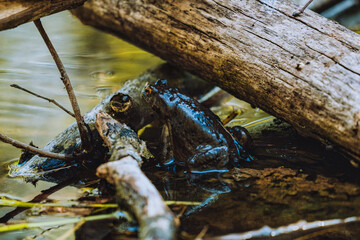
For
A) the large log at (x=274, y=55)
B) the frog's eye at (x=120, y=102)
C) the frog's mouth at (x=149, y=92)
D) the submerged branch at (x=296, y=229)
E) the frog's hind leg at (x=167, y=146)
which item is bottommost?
the frog's hind leg at (x=167, y=146)

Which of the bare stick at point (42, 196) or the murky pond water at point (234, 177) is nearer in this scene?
the murky pond water at point (234, 177)

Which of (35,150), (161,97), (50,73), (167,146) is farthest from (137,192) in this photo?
(50,73)

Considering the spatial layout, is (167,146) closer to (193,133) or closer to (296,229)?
(193,133)

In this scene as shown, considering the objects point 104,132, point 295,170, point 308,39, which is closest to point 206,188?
point 295,170

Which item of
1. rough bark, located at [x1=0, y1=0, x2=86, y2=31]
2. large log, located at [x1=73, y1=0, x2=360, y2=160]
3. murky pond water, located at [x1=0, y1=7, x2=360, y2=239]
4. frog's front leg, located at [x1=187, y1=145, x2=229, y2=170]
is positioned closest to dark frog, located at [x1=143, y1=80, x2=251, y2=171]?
frog's front leg, located at [x1=187, y1=145, x2=229, y2=170]

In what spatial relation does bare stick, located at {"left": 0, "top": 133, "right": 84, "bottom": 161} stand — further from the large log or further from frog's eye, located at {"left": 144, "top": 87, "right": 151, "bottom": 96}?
the large log

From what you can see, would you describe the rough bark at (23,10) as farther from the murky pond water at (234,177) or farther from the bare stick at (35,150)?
the murky pond water at (234,177)

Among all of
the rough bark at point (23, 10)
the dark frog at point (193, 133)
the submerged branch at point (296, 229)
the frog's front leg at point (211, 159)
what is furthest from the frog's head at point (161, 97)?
the submerged branch at point (296, 229)
